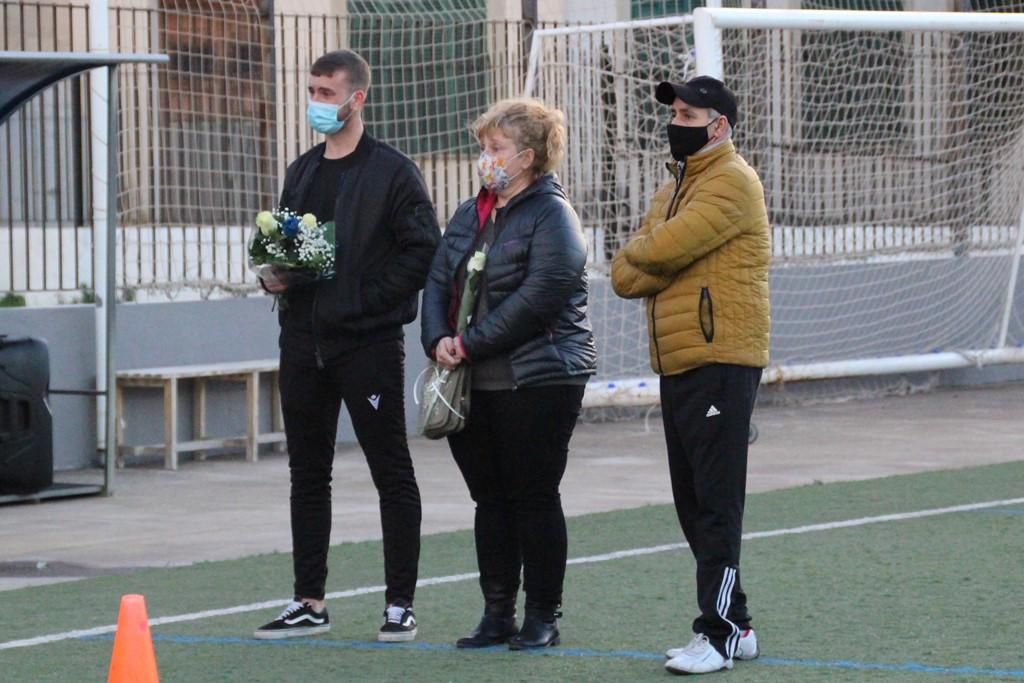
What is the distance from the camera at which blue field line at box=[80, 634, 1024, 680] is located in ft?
20.6

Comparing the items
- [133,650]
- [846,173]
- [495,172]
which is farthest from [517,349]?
[846,173]

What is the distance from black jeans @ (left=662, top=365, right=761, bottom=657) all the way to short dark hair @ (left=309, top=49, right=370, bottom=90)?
161 cm

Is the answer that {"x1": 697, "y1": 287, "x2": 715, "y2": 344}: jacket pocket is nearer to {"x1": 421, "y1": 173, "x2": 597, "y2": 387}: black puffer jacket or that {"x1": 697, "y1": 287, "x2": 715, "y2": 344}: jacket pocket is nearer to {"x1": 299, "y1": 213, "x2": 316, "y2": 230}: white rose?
{"x1": 421, "y1": 173, "x2": 597, "y2": 387}: black puffer jacket

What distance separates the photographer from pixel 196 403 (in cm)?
1381

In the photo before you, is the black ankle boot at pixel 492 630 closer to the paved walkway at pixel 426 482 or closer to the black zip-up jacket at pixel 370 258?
the black zip-up jacket at pixel 370 258

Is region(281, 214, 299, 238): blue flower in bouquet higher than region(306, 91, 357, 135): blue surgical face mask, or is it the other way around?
region(306, 91, 357, 135): blue surgical face mask

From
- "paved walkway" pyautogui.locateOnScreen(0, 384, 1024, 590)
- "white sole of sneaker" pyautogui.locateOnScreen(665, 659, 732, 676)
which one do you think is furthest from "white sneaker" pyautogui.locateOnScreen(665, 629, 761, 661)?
"paved walkway" pyautogui.locateOnScreen(0, 384, 1024, 590)

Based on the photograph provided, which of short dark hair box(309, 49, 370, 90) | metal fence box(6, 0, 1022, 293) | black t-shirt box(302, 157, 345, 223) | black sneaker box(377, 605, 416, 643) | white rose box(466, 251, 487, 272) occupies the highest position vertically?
metal fence box(6, 0, 1022, 293)

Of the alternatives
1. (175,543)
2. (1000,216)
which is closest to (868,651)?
(175,543)

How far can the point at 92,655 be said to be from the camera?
275 inches

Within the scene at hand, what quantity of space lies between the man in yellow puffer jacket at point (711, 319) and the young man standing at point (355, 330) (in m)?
0.97

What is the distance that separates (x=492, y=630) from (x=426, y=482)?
5710 mm

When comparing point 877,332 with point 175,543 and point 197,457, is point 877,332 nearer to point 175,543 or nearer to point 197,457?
point 197,457

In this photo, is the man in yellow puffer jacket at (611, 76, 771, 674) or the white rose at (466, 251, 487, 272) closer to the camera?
the man in yellow puffer jacket at (611, 76, 771, 674)
